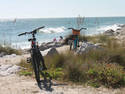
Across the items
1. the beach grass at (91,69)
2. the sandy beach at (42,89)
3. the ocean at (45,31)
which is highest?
the beach grass at (91,69)

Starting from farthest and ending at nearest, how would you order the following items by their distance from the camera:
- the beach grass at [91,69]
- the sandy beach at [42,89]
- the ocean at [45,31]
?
the ocean at [45,31] < the beach grass at [91,69] < the sandy beach at [42,89]

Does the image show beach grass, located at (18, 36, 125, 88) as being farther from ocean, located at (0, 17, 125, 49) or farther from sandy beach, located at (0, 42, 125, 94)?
ocean, located at (0, 17, 125, 49)

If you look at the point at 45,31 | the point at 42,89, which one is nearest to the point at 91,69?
the point at 42,89

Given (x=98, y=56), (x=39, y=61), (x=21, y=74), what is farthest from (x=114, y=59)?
(x=21, y=74)

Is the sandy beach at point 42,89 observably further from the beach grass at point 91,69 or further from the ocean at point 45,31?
the ocean at point 45,31

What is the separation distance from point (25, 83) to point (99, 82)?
1.87 metres

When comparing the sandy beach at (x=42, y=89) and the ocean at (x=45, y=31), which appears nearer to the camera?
the sandy beach at (x=42, y=89)

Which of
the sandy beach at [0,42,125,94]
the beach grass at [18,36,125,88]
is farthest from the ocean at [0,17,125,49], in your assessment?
the sandy beach at [0,42,125,94]

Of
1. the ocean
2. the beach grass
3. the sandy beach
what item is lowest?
the ocean

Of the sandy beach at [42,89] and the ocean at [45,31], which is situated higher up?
the sandy beach at [42,89]

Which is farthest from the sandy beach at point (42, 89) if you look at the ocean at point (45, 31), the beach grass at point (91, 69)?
the ocean at point (45, 31)

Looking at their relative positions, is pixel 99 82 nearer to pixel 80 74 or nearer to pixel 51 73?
pixel 80 74

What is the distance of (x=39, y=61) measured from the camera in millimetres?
5574

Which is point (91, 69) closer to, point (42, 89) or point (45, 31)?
point (42, 89)
